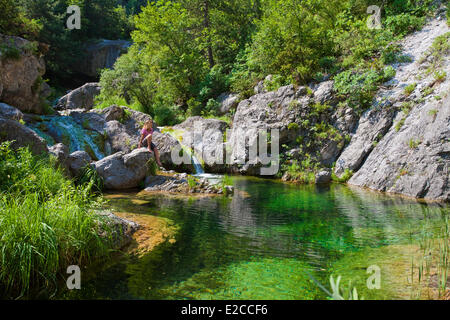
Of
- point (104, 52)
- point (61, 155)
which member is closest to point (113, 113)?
point (61, 155)

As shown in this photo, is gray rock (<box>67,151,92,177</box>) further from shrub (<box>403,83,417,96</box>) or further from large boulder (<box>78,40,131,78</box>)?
large boulder (<box>78,40,131,78</box>)

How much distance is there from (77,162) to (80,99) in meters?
18.1

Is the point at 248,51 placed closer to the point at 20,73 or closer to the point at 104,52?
the point at 20,73

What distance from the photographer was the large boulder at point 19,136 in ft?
31.3

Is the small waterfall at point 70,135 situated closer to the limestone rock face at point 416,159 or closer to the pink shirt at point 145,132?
the pink shirt at point 145,132

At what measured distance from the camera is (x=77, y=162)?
36.8 feet

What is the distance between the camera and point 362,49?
1720cm

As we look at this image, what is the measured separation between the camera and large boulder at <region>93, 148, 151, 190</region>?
1170 cm

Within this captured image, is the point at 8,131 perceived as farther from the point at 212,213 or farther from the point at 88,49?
the point at 88,49

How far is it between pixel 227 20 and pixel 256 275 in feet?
89.0

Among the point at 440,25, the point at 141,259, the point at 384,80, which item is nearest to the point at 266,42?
the point at 384,80

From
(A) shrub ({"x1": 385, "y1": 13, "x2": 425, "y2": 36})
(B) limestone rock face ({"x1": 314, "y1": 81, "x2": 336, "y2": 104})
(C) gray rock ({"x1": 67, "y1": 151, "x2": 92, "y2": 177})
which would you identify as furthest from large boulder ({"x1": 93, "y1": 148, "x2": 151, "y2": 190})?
(A) shrub ({"x1": 385, "y1": 13, "x2": 425, "y2": 36})

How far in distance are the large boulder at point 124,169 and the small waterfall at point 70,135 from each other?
11.3 ft

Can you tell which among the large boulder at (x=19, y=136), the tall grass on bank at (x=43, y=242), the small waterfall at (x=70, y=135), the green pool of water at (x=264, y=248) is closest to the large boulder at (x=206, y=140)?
the small waterfall at (x=70, y=135)
